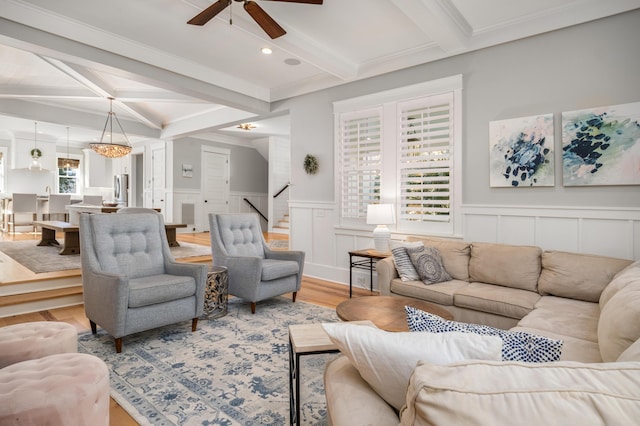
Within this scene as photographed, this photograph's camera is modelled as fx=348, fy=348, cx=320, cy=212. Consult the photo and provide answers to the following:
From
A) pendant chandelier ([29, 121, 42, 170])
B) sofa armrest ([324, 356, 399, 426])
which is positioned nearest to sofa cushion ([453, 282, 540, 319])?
sofa armrest ([324, 356, 399, 426])

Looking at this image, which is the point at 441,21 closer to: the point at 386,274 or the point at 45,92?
the point at 386,274

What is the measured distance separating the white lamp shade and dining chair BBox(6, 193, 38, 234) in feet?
27.5

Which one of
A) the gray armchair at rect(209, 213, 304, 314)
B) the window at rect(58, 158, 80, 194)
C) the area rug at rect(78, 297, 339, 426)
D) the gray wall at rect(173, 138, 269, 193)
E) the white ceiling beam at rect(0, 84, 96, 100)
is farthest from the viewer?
the window at rect(58, 158, 80, 194)

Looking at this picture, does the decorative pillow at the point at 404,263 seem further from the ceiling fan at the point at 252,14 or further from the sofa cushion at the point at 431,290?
the ceiling fan at the point at 252,14

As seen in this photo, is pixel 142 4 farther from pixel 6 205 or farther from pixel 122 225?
pixel 6 205

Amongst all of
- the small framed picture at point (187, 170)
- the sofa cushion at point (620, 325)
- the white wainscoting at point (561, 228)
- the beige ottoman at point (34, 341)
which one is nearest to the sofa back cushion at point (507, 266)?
the white wainscoting at point (561, 228)

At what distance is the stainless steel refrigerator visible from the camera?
10914 mm

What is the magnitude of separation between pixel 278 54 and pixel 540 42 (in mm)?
2768

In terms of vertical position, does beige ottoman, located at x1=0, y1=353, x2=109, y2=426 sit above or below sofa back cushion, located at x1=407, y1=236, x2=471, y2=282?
below

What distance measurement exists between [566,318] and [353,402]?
78.9 inches

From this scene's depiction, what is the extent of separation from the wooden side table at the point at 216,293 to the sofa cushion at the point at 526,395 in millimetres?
2996

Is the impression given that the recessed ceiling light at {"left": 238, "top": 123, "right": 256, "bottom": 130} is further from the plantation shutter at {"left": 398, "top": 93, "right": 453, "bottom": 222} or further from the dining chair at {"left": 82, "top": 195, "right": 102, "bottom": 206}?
the plantation shutter at {"left": 398, "top": 93, "right": 453, "bottom": 222}

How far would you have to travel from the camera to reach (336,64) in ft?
14.0

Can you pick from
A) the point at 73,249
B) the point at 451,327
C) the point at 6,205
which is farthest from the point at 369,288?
the point at 6,205
